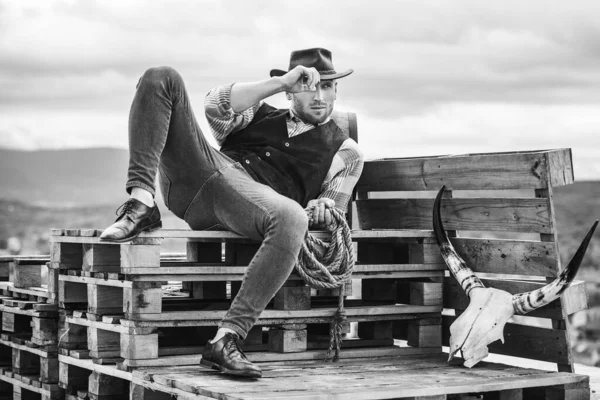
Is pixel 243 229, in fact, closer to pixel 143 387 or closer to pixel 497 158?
pixel 143 387

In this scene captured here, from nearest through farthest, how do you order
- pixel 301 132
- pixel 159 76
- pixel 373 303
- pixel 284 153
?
pixel 159 76 → pixel 284 153 → pixel 301 132 → pixel 373 303

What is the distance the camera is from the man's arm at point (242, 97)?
5969 millimetres

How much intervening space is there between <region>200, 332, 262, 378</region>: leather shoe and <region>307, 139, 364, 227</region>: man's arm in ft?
4.72

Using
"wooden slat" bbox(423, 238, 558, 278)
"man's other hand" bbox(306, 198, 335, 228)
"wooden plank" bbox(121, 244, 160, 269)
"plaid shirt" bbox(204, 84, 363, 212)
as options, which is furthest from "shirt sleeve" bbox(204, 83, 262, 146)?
"wooden slat" bbox(423, 238, 558, 278)

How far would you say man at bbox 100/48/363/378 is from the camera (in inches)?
214

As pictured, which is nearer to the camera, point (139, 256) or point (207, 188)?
point (139, 256)

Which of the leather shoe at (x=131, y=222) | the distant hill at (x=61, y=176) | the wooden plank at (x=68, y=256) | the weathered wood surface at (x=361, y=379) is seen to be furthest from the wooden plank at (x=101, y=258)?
the distant hill at (x=61, y=176)

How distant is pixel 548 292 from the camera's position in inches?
234

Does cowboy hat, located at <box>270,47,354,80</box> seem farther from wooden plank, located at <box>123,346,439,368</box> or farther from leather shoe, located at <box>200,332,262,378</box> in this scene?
leather shoe, located at <box>200,332,262,378</box>

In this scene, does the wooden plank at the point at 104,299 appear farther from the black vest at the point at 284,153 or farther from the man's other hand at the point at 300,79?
the man's other hand at the point at 300,79

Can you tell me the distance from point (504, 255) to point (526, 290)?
304 millimetres

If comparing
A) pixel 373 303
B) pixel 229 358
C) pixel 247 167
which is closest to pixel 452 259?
pixel 373 303

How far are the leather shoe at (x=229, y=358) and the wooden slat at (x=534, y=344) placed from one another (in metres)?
2.00

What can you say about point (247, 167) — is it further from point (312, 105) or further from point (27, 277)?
point (27, 277)
